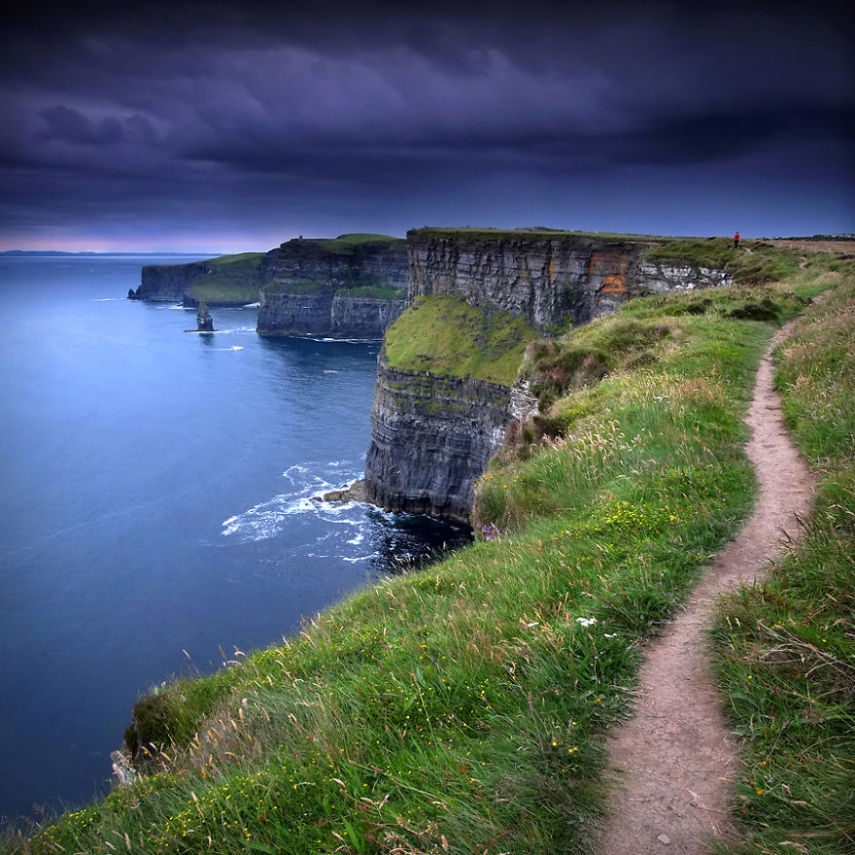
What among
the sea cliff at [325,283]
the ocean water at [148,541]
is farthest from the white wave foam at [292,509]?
the sea cliff at [325,283]

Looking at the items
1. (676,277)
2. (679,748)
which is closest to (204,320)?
(676,277)

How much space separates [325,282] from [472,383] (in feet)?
457

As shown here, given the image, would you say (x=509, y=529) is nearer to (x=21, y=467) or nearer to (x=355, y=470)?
(x=355, y=470)

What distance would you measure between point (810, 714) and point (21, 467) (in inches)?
3230

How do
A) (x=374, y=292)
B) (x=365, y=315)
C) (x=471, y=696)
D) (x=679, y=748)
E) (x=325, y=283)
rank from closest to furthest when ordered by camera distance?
1. (x=679, y=748)
2. (x=471, y=696)
3. (x=365, y=315)
4. (x=374, y=292)
5. (x=325, y=283)

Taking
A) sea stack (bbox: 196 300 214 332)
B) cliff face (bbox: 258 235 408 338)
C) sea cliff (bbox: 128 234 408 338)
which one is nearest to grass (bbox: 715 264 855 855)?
cliff face (bbox: 258 235 408 338)

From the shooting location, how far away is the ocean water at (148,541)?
35.2m

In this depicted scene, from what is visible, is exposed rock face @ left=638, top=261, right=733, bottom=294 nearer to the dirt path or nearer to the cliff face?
the dirt path

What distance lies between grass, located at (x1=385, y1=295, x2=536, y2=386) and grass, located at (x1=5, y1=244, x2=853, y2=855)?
56032 millimetres

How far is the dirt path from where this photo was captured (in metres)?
4.07

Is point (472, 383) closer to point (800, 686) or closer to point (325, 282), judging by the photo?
point (800, 686)

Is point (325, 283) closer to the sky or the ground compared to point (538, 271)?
closer to the sky

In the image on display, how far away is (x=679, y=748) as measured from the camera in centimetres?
474

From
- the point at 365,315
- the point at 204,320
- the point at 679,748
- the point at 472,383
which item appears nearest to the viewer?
the point at 679,748
